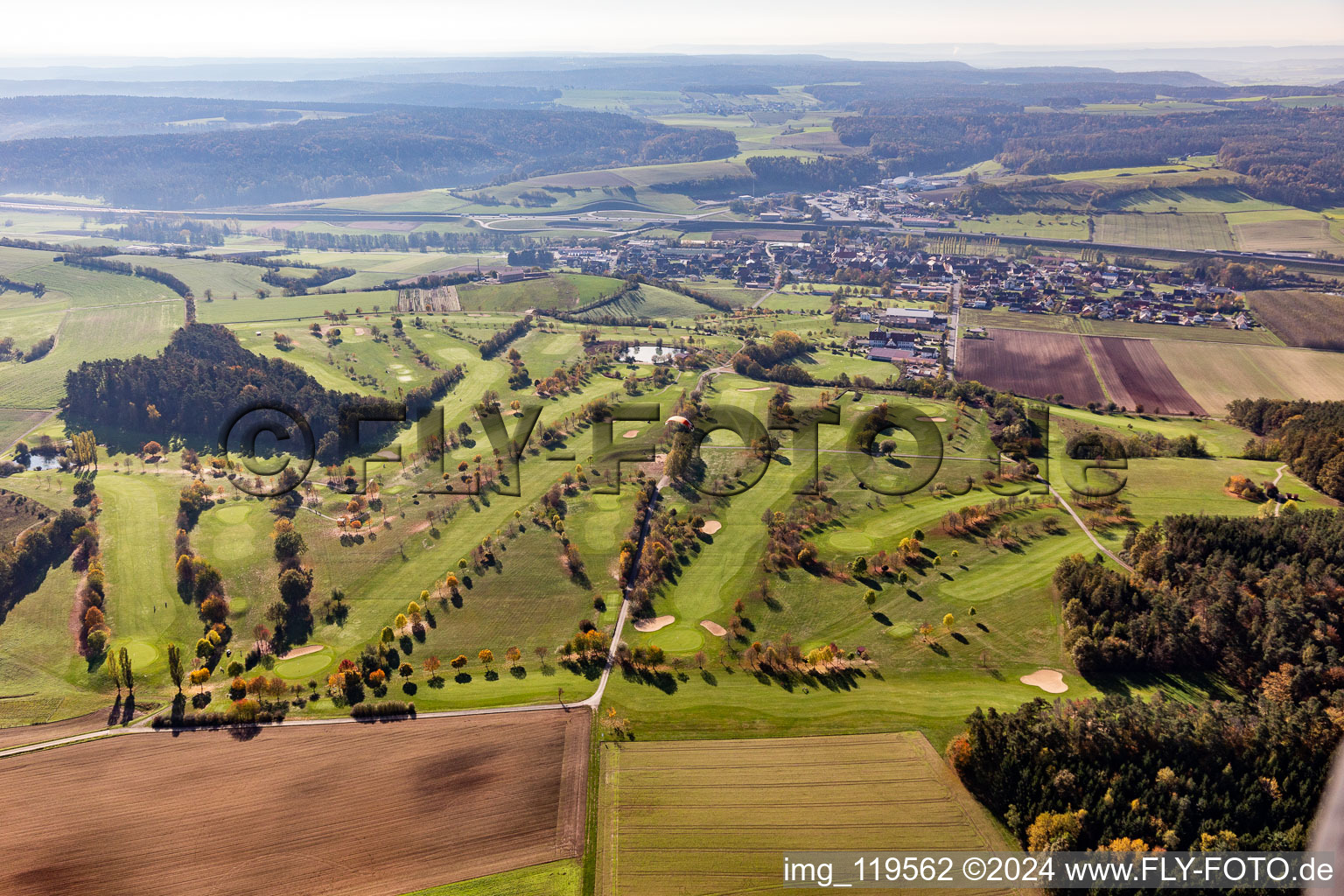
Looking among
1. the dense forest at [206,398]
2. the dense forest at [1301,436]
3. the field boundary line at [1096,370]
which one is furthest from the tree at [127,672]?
the field boundary line at [1096,370]

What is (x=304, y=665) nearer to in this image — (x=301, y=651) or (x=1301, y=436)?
(x=301, y=651)

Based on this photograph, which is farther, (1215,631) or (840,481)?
(840,481)

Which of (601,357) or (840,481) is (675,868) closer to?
(840,481)

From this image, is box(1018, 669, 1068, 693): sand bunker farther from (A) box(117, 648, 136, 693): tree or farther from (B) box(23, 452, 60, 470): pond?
(B) box(23, 452, 60, 470): pond

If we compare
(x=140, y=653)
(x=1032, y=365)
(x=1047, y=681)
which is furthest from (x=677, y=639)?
(x=1032, y=365)

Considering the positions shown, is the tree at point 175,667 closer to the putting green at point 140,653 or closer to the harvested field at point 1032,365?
the putting green at point 140,653

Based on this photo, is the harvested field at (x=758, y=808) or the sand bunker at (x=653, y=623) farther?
the sand bunker at (x=653, y=623)

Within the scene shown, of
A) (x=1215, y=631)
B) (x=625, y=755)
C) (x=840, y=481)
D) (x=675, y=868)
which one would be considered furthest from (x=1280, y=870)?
(x=840, y=481)
